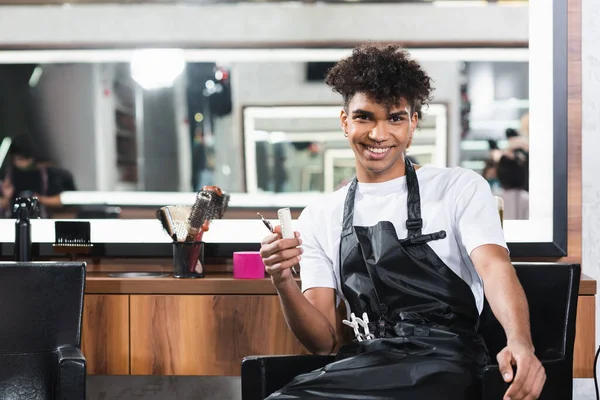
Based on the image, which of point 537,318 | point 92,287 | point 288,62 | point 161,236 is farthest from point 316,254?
point 288,62

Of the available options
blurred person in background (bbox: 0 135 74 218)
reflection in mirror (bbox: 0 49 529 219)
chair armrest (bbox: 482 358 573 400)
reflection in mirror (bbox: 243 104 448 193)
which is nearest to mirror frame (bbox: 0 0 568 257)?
chair armrest (bbox: 482 358 573 400)

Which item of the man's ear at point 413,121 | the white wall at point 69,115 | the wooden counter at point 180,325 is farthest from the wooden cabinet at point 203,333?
the white wall at point 69,115

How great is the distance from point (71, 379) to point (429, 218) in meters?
1.10

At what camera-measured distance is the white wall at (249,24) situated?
468 centimetres

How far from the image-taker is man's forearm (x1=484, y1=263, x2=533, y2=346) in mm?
1779

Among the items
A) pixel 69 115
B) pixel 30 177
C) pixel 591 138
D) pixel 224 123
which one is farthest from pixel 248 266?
pixel 69 115

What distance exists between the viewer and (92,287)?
2.60 m

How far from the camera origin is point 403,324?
1984 mm

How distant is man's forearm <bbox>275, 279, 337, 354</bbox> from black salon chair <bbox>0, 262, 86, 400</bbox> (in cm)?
76

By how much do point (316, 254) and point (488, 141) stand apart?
3.94m

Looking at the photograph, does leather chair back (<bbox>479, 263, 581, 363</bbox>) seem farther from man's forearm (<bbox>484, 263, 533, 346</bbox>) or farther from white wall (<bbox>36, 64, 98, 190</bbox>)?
white wall (<bbox>36, 64, 98, 190</bbox>)

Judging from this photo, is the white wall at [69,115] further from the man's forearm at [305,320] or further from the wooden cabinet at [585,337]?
the wooden cabinet at [585,337]

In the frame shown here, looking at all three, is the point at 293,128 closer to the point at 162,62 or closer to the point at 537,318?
the point at 162,62

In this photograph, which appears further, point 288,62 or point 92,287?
point 288,62
